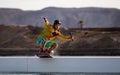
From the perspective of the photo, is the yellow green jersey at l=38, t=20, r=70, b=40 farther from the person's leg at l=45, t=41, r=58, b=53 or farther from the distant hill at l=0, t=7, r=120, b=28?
the distant hill at l=0, t=7, r=120, b=28

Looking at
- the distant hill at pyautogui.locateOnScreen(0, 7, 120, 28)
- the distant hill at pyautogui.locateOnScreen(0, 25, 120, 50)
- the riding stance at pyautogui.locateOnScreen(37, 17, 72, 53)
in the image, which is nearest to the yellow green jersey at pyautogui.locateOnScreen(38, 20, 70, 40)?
the riding stance at pyautogui.locateOnScreen(37, 17, 72, 53)

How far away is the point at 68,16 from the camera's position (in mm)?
71688

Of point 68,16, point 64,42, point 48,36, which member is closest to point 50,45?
point 48,36

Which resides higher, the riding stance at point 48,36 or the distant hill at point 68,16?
the riding stance at point 48,36

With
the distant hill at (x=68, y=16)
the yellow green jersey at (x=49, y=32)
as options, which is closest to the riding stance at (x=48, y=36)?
the yellow green jersey at (x=49, y=32)

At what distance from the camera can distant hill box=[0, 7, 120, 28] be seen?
213 ft

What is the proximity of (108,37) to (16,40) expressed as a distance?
8613 mm

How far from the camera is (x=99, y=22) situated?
217 ft

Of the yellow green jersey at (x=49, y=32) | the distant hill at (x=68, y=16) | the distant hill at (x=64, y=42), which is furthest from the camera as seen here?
the distant hill at (x=68, y=16)

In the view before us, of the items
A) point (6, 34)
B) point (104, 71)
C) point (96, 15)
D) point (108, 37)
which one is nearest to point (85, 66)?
point (104, 71)

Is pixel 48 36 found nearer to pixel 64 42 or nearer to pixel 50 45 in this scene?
pixel 50 45

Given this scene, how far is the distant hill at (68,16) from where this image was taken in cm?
6506

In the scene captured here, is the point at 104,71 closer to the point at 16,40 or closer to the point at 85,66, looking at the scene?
the point at 85,66

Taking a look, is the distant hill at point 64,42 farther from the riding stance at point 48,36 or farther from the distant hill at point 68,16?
the riding stance at point 48,36
